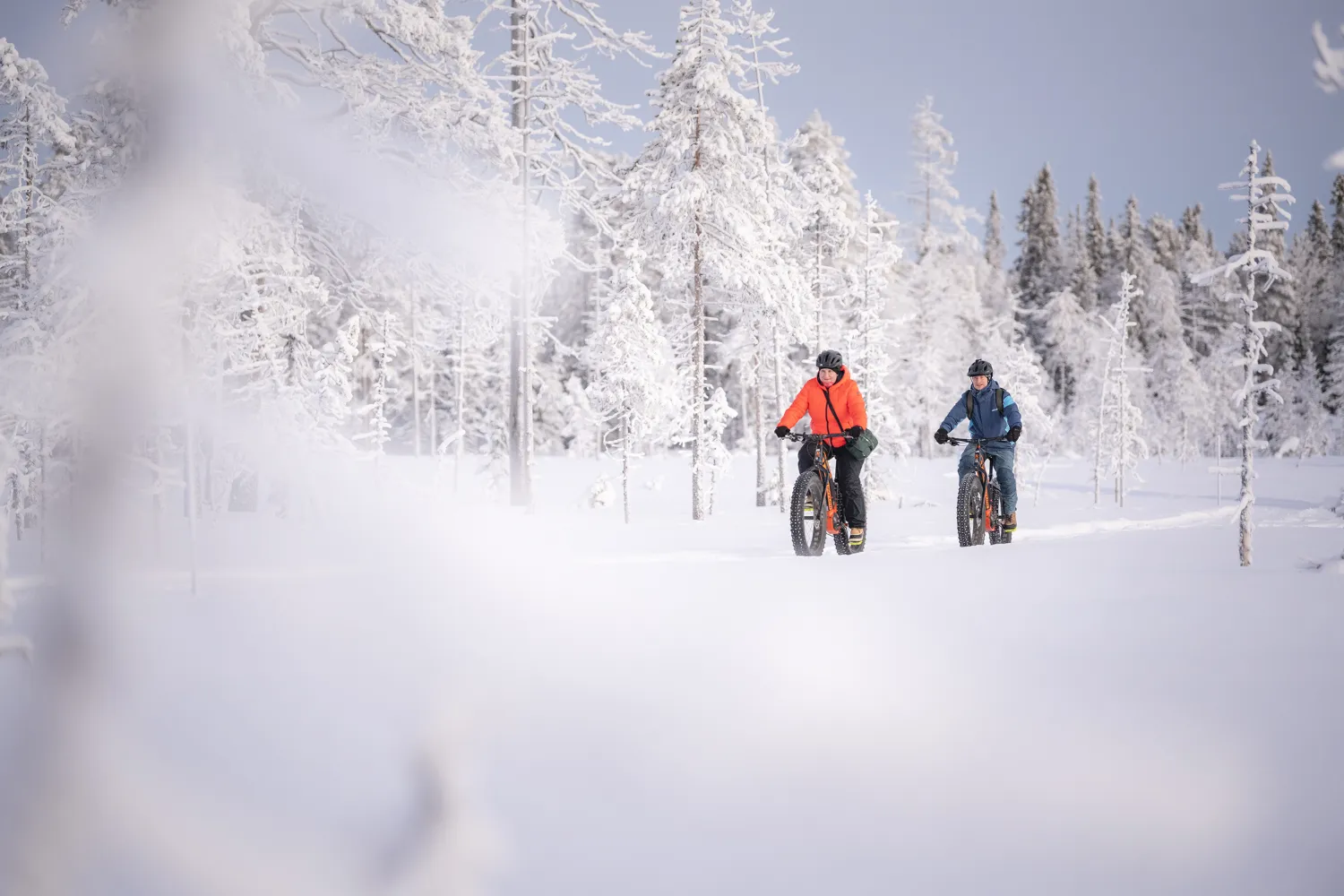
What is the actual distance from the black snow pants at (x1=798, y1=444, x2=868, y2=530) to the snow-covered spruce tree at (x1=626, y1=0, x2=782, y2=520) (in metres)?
11.7

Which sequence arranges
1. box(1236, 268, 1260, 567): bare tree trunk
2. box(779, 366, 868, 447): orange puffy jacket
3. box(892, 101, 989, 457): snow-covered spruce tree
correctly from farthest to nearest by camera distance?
box(892, 101, 989, 457): snow-covered spruce tree
box(1236, 268, 1260, 567): bare tree trunk
box(779, 366, 868, 447): orange puffy jacket

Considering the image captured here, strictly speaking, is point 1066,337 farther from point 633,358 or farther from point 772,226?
point 633,358

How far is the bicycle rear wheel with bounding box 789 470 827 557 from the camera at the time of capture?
25.4 ft

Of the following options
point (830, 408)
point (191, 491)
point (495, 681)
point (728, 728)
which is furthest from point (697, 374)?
point (728, 728)

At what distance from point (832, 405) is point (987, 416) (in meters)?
2.40

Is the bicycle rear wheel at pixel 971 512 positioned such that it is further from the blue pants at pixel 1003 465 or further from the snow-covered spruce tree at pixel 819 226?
the snow-covered spruce tree at pixel 819 226

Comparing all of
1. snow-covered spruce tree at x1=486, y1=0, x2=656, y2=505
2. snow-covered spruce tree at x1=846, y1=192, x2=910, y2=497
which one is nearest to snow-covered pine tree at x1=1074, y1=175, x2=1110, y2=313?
snow-covered spruce tree at x1=846, y1=192, x2=910, y2=497

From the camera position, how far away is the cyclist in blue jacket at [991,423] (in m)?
8.88

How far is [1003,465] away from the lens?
9.00 meters

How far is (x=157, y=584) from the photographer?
527 centimetres

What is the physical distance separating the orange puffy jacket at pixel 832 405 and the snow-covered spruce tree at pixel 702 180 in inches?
457

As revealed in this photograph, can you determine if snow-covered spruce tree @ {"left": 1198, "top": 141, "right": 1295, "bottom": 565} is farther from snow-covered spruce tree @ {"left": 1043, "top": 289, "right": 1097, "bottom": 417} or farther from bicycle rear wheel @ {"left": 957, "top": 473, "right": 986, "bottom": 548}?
snow-covered spruce tree @ {"left": 1043, "top": 289, "right": 1097, "bottom": 417}

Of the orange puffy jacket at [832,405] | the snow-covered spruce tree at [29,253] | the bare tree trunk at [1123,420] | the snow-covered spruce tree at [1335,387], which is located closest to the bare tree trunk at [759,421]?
the orange puffy jacket at [832,405]

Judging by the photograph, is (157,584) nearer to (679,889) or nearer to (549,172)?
(679,889)
